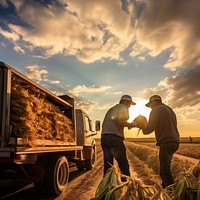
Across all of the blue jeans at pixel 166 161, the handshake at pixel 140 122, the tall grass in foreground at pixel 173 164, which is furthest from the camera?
the tall grass in foreground at pixel 173 164

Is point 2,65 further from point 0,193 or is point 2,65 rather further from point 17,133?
point 0,193

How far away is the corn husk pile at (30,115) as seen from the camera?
582 centimetres

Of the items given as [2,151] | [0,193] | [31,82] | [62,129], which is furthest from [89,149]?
[2,151]

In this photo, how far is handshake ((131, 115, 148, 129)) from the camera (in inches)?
226

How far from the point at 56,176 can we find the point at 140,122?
9.74 ft

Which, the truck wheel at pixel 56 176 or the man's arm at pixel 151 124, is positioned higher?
the man's arm at pixel 151 124

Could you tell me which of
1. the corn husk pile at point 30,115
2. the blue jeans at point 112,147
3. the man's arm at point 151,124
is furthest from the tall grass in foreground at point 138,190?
the corn husk pile at point 30,115

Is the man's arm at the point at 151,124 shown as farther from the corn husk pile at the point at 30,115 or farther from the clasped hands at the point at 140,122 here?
the corn husk pile at the point at 30,115

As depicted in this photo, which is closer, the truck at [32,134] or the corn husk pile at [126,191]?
the corn husk pile at [126,191]

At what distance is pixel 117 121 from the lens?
243 inches

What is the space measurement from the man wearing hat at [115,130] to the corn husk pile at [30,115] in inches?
59.7

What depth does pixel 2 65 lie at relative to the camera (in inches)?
→ 224

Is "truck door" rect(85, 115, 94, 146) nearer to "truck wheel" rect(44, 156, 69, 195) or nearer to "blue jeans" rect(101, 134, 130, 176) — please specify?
"truck wheel" rect(44, 156, 69, 195)

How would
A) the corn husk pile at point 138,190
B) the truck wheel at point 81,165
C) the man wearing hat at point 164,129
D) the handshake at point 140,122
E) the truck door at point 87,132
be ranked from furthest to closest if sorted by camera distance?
the truck wheel at point 81,165
the truck door at point 87,132
the handshake at point 140,122
the man wearing hat at point 164,129
the corn husk pile at point 138,190
